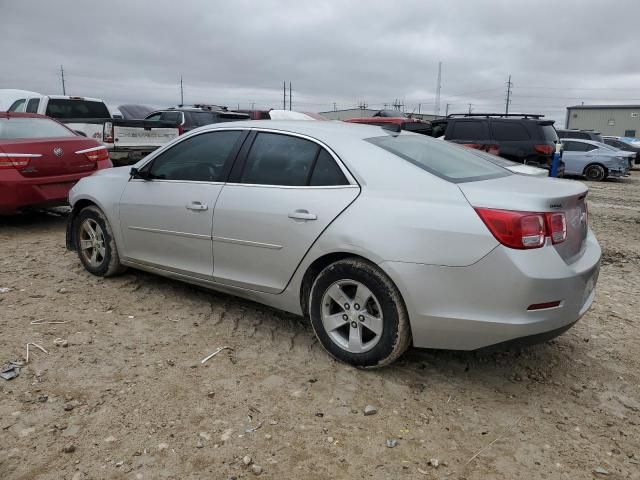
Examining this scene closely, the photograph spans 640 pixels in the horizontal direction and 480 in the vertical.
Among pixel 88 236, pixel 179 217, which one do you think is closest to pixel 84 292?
pixel 88 236

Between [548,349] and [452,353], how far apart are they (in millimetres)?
691

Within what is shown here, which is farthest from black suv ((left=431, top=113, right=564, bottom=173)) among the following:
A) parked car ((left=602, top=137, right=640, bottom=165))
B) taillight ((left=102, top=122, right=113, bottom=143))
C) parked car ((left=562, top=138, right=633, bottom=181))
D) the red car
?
parked car ((left=602, top=137, right=640, bottom=165))

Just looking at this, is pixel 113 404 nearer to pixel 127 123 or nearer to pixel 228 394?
pixel 228 394

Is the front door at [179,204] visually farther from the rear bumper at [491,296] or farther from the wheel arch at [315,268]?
the rear bumper at [491,296]

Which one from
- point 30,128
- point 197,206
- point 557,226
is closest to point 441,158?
point 557,226

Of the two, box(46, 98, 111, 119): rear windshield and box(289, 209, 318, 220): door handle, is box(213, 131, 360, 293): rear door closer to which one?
box(289, 209, 318, 220): door handle

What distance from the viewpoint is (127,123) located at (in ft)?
31.3

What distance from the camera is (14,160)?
245 inches

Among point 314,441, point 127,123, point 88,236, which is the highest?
point 127,123

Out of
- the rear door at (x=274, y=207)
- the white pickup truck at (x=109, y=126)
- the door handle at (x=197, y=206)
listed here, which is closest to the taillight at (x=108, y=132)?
the white pickup truck at (x=109, y=126)

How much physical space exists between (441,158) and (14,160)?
5292 millimetres

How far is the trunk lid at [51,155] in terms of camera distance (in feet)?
20.7

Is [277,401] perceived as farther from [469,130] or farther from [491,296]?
[469,130]

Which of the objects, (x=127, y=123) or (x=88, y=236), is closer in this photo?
(x=88, y=236)
